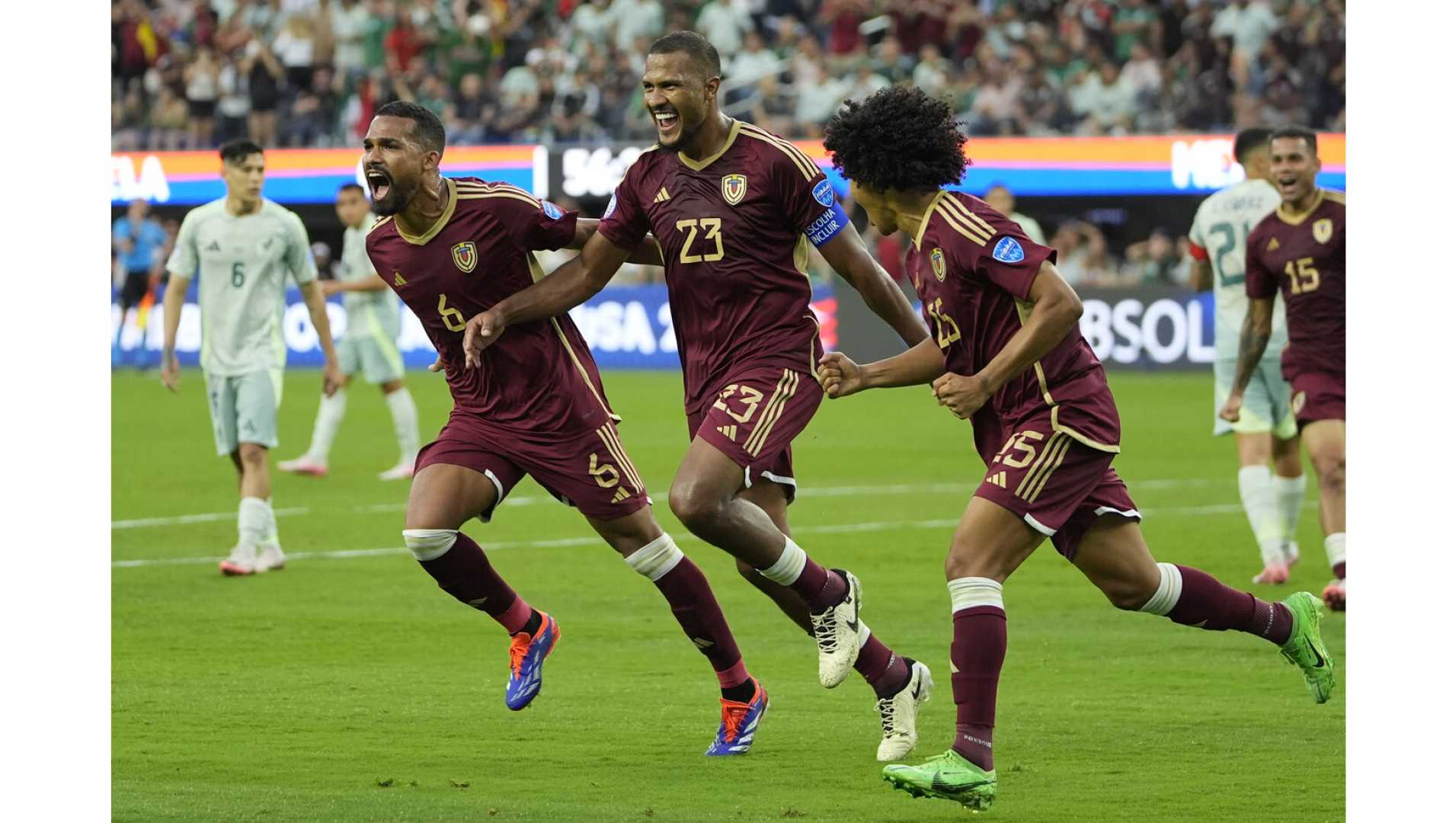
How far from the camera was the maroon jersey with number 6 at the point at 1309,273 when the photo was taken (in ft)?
31.2

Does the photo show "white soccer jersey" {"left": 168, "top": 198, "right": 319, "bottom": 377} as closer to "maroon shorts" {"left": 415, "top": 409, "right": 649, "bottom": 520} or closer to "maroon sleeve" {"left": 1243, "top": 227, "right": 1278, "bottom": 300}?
"maroon shorts" {"left": 415, "top": 409, "right": 649, "bottom": 520}

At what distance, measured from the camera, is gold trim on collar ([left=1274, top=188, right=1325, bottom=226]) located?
376 inches

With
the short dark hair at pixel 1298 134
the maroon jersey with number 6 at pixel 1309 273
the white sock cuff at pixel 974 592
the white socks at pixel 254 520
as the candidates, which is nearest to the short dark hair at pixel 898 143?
the white sock cuff at pixel 974 592

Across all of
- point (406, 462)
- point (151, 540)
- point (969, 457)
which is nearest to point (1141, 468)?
point (969, 457)

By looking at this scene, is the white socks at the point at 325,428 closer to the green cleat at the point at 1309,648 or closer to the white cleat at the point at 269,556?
the white cleat at the point at 269,556

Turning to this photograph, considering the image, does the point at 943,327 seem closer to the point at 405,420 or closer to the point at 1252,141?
the point at 1252,141

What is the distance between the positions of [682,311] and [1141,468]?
1012 cm

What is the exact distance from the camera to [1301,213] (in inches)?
377

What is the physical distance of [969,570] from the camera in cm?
576

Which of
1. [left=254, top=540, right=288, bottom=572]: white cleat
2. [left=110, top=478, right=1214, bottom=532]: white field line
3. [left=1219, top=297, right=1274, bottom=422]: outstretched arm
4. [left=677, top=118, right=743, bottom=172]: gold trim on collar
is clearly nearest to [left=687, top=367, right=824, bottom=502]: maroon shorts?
[left=677, top=118, right=743, bottom=172]: gold trim on collar

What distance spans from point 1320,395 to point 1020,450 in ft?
14.4

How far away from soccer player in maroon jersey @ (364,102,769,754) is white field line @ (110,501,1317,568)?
5.10 m
